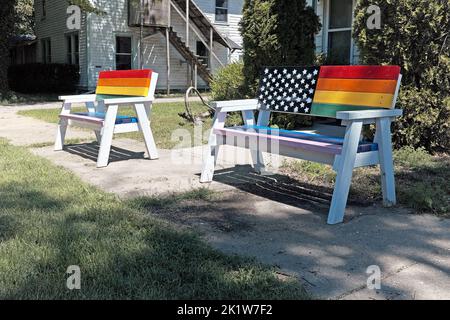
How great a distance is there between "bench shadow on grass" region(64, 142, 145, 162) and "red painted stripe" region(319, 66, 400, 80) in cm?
291

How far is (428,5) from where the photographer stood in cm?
638

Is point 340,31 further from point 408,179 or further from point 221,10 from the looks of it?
point 221,10

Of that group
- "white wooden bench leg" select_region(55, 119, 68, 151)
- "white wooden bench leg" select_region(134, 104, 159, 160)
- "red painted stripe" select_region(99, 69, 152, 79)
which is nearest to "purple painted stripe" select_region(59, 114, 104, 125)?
"white wooden bench leg" select_region(55, 119, 68, 151)

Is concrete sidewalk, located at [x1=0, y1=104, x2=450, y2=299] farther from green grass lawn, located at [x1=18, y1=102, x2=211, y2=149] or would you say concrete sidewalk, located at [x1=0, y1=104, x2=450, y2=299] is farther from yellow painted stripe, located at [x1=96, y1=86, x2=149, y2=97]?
green grass lawn, located at [x1=18, y1=102, x2=211, y2=149]

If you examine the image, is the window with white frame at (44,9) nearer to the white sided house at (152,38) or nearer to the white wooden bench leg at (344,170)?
the white sided house at (152,38)

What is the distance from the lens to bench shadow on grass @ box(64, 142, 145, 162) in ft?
22.0

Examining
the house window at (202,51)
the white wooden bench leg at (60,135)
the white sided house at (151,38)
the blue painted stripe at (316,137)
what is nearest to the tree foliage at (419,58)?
the blue painted stripe at (316,137)

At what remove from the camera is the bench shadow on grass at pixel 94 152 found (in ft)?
22.0

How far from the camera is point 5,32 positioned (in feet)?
60.6

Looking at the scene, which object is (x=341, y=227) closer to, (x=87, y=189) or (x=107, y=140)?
(x=87, y=189)

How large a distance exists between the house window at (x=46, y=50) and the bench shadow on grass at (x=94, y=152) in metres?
19.5

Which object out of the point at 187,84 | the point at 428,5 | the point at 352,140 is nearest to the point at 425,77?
the point at 428,5

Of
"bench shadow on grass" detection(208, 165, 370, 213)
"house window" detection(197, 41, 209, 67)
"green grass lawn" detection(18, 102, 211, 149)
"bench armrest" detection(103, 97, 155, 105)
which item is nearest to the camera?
"bench shadow on grass" detection(208, 165, 370, 213)

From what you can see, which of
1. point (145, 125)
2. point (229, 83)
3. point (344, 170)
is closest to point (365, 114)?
point (344, 170)
